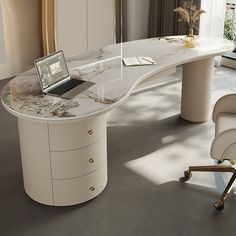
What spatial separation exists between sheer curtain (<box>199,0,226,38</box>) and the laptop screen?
292 cm

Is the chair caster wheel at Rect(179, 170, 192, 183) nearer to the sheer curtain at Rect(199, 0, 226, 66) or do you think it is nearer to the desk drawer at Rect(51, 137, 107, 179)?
the desk drawer at Rect(51, 137, 107, 179)

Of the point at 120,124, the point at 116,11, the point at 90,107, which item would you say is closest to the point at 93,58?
the point at 120,124

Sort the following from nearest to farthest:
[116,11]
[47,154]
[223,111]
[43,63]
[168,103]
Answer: [47,154]
[43,63]
[223,111]
[168,103]
[116,11]

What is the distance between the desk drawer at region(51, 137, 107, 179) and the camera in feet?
7.97

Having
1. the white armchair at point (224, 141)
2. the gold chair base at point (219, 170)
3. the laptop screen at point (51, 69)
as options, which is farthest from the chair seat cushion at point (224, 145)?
the laptop screen at point (51, 69)

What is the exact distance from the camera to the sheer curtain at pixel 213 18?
5105 millimetres

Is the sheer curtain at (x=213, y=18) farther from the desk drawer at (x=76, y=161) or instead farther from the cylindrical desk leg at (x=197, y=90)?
the desk drawer at (x=76, y=161)

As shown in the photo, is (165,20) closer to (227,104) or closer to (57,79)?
(227,104)

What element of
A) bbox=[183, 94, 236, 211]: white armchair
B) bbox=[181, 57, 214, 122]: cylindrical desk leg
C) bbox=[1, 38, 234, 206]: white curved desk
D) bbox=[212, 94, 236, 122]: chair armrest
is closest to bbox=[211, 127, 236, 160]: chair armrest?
bbox=[183, 94, 236, 211]: white armchair

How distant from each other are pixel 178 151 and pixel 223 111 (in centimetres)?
55

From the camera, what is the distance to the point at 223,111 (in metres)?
2.90

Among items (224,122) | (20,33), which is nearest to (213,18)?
(20,33)

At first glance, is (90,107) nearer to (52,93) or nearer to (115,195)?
(52,93)

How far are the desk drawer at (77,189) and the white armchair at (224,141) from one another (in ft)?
2.08
